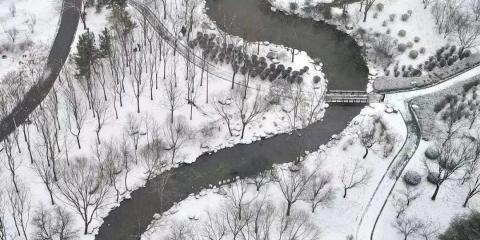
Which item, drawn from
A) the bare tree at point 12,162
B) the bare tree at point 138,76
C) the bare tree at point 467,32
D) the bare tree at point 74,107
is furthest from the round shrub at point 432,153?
the bare tree at point 12,162

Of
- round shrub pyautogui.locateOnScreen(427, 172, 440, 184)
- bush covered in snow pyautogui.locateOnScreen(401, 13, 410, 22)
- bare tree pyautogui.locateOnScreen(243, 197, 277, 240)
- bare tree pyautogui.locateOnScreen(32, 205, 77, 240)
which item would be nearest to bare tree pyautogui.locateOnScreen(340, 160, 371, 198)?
round shrub pyautogui.locateOnScreen(427, 172, 440, 184)

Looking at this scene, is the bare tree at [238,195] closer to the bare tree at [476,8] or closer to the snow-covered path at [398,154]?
the snow-covered path at [398,154]

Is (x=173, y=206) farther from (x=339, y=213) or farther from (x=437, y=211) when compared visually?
(x=437, y=211)

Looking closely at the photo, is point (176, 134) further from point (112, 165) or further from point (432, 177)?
point (432, 177)

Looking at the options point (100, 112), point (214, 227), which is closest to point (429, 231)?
point (214, 227)

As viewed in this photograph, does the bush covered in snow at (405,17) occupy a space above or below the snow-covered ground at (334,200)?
above

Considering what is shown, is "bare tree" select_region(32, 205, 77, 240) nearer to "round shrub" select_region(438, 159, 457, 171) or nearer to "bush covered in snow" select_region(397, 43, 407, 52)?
"round shrub" select_region(438, 159, 457, 171)
